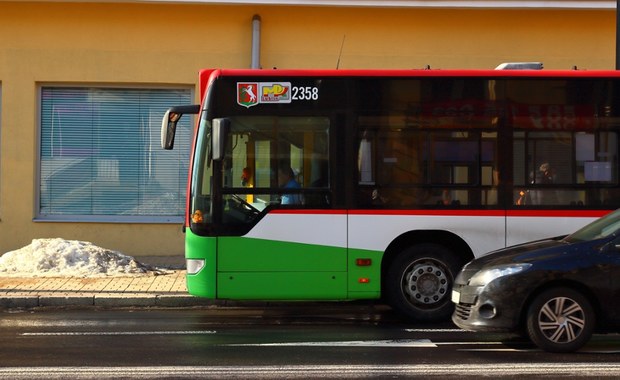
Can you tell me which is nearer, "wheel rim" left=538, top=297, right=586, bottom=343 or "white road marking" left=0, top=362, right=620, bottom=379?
"white road marking" left=0, top=362, right=620, bottom=379

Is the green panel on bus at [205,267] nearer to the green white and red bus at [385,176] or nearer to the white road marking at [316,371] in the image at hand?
the green white and red bus at [385,176]

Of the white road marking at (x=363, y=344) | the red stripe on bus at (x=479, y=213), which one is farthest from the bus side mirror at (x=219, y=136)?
the white road marking at (x=363, y=344)

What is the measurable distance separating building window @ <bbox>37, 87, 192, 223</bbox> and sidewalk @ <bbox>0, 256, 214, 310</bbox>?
12.6 feet

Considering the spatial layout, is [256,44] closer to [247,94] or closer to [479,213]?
[247,94]

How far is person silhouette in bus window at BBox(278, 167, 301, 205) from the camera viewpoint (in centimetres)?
1014

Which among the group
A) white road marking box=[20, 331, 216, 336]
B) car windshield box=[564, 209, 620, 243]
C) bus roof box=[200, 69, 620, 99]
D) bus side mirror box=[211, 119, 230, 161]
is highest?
bus roof box=[200, 69, 620, 99]

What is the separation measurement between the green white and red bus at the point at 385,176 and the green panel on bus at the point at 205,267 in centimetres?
1

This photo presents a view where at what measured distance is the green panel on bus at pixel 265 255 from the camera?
33.1 feet

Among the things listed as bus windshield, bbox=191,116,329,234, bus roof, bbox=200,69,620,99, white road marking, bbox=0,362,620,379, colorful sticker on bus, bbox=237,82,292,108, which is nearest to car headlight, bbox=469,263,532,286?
white road marking, bbox=0,362,620,379

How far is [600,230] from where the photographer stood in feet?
27.6

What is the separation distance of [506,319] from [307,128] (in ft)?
11.2

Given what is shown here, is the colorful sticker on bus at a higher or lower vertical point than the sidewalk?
higher

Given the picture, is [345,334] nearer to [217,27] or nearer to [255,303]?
[255,303]

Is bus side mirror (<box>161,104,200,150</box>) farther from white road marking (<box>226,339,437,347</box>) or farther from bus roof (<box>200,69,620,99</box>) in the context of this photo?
white road marking (<box>226,339,437,347</box>)
